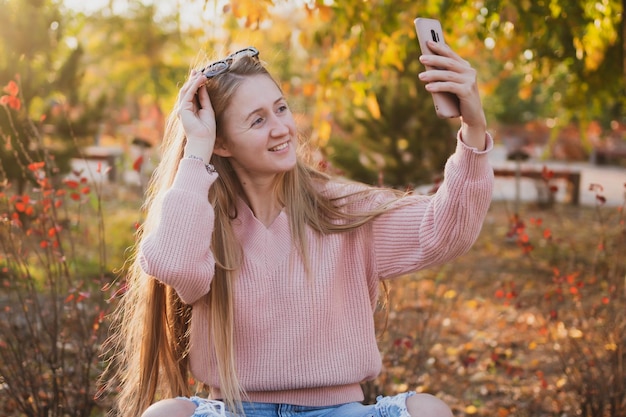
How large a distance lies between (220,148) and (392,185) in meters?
5.81

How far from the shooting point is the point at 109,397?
3.61 m

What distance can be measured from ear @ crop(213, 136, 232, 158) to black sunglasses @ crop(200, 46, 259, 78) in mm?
202

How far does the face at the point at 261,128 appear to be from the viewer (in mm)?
2273

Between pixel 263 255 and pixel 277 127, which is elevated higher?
pixel 277 127

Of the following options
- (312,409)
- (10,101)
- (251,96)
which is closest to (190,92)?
(251,96)

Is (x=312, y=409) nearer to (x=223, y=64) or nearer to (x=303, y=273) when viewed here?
(x=303, y=273)

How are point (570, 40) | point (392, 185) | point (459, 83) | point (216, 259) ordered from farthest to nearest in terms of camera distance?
point (392, 185) < point (570, 40) < point (216, 259) < point (459, 83)

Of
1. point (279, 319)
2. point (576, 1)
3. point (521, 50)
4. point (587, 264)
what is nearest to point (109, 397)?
point (279, 319)

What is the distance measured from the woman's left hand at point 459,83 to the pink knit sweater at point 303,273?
91mm

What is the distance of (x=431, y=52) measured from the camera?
78.5 inches

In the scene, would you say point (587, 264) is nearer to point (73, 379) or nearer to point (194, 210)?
point (73, 379)

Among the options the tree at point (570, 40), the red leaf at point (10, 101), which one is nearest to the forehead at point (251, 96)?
the red leaf at point (10, 101)

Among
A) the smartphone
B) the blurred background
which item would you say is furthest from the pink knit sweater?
the blurred background

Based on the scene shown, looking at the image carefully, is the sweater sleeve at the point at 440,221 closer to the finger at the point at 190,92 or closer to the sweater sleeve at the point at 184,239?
the sweater sleeve at the point at 184,239
